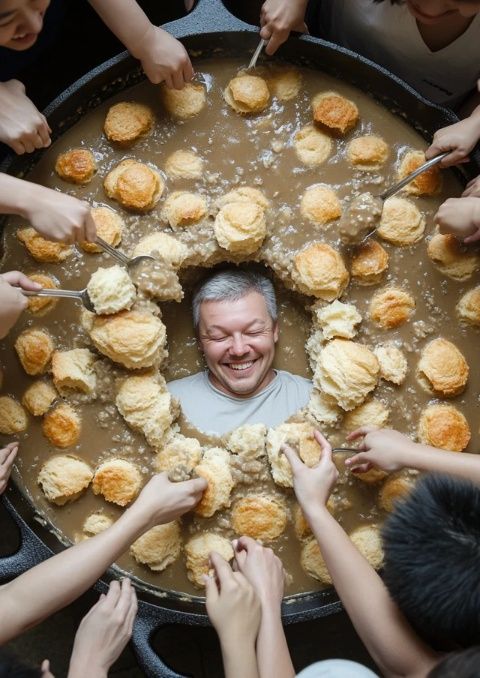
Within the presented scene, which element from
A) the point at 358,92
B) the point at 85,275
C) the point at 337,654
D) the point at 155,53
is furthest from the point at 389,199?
the point at 337,654

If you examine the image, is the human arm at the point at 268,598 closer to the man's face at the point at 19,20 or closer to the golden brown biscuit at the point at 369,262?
the golden brown biscuit at the point at 369,262

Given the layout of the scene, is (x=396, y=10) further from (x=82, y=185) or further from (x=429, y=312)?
(x=82, y=185)

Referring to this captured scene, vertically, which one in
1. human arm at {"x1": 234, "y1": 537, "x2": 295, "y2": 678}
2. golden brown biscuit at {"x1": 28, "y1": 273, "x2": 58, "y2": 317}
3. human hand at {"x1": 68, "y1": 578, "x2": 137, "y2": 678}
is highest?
golden brown biscuit at {"x1": 28, "y1": 273, "x2": 58, "y2": 317}

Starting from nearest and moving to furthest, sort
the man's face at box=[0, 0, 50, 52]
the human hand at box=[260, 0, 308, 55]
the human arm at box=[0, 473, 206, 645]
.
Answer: the man's face at box=[0, 0, 50, 52] → the human arm at box=[0, 473, 206, 645] → the human hand at box=[260, 0, 308, 55]

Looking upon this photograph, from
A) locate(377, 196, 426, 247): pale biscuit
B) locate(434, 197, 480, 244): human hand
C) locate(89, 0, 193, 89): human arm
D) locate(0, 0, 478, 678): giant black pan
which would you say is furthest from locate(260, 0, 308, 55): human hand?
locate(434, 197, 480, 244): human hand

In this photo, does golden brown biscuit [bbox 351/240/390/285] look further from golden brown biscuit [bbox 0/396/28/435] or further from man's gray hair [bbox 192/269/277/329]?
golden brown biscuit [bbox 0/396/28/435]

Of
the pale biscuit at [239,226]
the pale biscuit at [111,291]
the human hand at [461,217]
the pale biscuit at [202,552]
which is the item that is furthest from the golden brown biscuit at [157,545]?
the human hand at [461,217]
